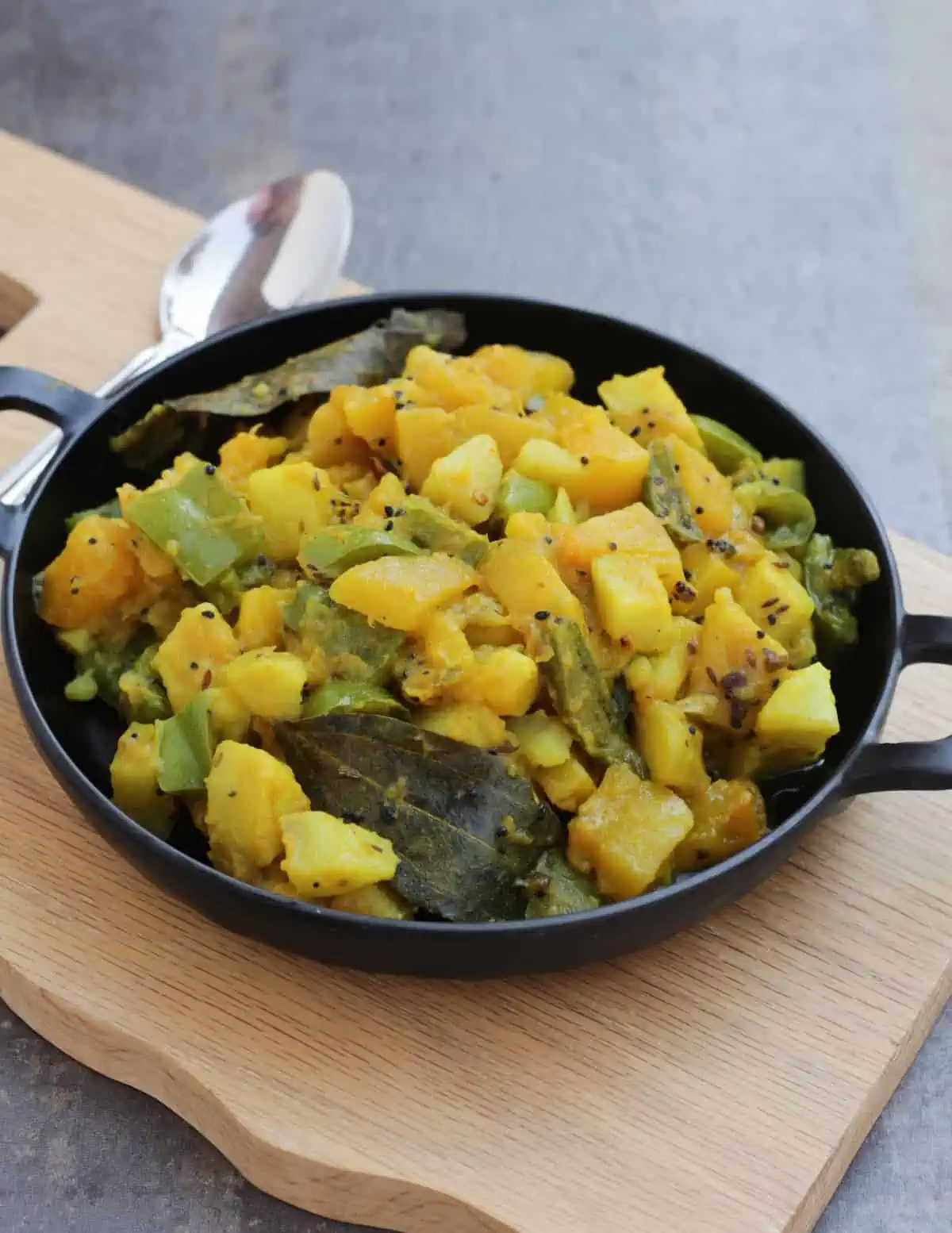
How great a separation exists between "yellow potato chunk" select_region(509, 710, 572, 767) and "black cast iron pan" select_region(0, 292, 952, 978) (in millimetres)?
220

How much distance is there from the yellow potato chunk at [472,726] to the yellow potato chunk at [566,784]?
8 cm

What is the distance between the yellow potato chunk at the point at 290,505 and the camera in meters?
1.93

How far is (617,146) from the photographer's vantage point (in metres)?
3.76

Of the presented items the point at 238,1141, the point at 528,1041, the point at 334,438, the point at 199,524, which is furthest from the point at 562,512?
the point at 238,1141

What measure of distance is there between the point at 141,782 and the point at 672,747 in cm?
68

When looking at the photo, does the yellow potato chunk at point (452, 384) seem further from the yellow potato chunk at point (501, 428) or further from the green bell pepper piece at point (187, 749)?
the green bell pepper piece at point (187, 749)

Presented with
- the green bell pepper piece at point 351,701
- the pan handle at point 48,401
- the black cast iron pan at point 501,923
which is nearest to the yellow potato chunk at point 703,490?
the black cast iron pan at point 501,923

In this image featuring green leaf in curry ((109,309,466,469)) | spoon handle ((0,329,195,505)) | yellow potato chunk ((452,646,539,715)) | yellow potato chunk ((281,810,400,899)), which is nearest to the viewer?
yellow potato chunk ((281,810,400,899))

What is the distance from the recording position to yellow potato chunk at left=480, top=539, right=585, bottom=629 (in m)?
1.77

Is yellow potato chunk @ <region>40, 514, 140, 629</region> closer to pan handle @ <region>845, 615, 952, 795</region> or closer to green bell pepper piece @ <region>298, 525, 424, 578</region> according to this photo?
green bell pepper piece @ <region>298, 525, 424, 578</region>

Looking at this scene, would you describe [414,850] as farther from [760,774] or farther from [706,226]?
[706,226]

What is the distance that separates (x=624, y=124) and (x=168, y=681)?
2.62 m

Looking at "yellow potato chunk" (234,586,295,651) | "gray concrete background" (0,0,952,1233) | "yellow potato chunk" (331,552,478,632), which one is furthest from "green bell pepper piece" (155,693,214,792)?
"gray concrete background" (0,0,952,1233)

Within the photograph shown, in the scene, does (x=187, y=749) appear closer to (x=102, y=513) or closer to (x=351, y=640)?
(x=351, y=640)
